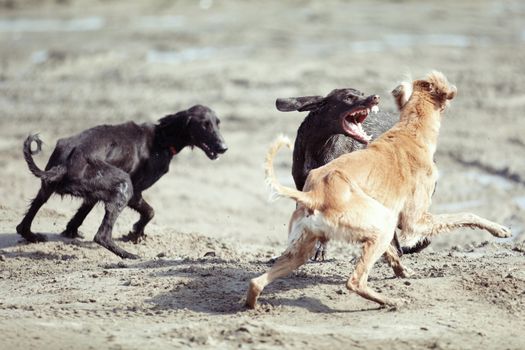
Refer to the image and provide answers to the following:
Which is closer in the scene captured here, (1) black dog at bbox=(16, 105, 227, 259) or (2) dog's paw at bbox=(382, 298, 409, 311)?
(2) dog's paw at bbox=(382, 298, 409, 311)

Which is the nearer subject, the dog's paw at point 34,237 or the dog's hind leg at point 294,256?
the dog's hind leg at point 294,256

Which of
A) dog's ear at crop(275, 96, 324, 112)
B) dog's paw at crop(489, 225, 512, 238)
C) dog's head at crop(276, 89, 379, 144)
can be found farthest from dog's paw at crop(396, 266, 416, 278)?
dog's ear at crop(275, 96, 324, 112)

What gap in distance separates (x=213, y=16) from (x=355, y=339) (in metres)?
18.3

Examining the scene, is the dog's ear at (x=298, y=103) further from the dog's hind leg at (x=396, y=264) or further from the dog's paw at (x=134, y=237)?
the dog's paw at (x=134, y=237)

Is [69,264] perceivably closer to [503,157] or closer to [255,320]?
[255,320]

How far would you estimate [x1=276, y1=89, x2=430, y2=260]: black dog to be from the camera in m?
8.60

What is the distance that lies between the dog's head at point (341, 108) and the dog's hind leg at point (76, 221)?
91.9 inches

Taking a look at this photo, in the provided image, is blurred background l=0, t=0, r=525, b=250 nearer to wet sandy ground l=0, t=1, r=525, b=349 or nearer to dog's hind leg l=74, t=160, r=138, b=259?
wet sandy ground l=0, t=1, r=525, b=349

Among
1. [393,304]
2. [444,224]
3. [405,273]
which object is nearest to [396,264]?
[405,273]

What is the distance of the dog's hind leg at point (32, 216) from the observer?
9.30 metres

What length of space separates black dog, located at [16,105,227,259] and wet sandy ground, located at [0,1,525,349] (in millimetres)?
352

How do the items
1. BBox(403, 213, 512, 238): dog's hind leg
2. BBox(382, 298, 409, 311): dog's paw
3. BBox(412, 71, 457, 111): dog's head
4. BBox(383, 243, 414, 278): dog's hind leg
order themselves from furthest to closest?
BBox(383, 243, 414, 278): dog's hind leg → BBox(412, 71, 457, 111): dog's head → BBox(403, 213, 512, 238): dog's hind leg → BBox(382, 298, 409, 311): dog's paw

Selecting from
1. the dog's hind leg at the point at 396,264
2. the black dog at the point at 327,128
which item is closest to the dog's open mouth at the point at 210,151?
the black dog at the point at 327,128

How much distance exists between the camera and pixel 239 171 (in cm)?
1349
